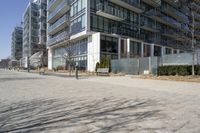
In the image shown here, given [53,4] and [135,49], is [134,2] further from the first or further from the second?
[53,4]

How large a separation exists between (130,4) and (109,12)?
5.88 m

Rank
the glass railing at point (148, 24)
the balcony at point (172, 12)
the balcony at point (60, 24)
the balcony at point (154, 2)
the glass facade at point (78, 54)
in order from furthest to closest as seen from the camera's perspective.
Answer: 1. the balcony at point (172, 12)
2. the balcony at point (154, 2)
3. the glass railing at point (148, 24)
4. the balcony at point (60, 24)
5. the glass facade at point (78, 54)

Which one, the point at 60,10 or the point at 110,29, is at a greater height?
the point at 60,10

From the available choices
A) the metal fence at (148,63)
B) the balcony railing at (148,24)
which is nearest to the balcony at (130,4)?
the balcony railing at (148,24)

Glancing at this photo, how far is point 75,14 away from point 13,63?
87815 millimetres

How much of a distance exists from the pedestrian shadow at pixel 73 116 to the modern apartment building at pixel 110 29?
87.3 feet

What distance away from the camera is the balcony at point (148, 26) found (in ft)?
160

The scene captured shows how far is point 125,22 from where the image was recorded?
4394 cm

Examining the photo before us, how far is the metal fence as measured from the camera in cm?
2646

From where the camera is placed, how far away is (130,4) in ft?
143

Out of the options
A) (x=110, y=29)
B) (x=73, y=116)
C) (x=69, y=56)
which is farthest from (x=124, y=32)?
(x=73, y=116)

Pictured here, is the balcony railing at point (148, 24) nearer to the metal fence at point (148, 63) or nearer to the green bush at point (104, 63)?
the green bush at point (104, 63)

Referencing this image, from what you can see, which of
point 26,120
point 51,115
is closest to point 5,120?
point 26,120

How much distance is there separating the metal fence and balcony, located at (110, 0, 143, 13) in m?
12.4
